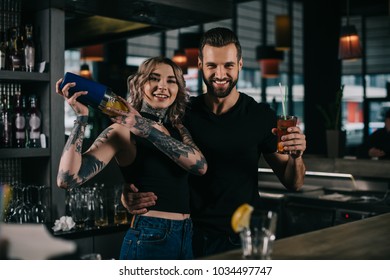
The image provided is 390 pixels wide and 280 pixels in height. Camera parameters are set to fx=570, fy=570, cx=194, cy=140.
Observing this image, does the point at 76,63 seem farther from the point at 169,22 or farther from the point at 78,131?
the point at 78,131

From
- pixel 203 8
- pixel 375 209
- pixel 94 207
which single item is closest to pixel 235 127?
pixel 94 207

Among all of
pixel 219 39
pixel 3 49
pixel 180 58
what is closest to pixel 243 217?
pixel 219 39

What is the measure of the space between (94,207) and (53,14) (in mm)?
1138

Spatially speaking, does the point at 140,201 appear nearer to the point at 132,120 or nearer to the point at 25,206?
the point at 132,120

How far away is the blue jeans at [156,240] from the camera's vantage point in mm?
2062

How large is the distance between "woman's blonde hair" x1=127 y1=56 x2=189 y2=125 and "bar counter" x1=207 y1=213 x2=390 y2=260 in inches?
26.0

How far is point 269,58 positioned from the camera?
7281 mm

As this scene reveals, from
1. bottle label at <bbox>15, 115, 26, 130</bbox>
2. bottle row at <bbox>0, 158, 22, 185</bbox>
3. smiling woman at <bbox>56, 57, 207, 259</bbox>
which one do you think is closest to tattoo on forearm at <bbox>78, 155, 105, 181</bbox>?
smiling woman at <bbox>56, 57, 207, 259</bbox>

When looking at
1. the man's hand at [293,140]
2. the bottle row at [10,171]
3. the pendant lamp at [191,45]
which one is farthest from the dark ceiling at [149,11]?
the man's hand at [293,140]

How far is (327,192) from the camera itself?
4.86 m

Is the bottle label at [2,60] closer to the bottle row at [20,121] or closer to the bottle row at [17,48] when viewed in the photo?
the bottle row at [17,48]

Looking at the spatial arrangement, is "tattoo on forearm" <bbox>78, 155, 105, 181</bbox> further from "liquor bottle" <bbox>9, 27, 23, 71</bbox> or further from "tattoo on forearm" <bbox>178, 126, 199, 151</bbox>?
"liquor bottle" <bbox>9, 27, 23, 71</bbox>

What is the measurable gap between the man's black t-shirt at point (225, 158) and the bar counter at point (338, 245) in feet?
1.14

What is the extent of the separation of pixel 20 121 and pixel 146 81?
1.30 m
